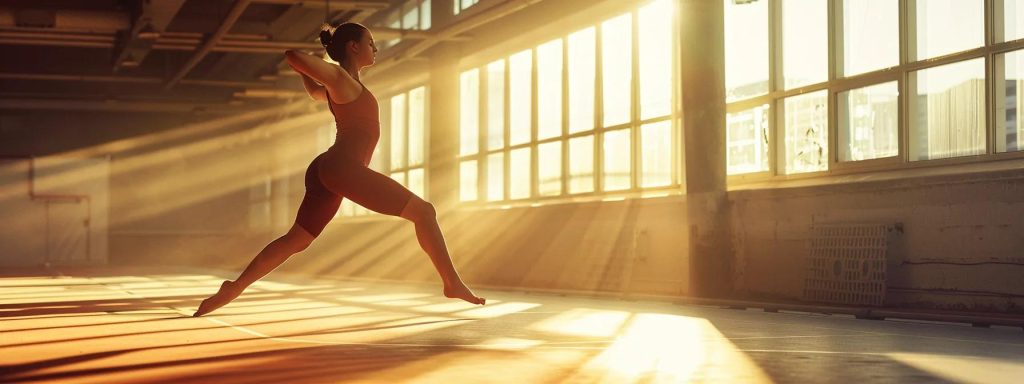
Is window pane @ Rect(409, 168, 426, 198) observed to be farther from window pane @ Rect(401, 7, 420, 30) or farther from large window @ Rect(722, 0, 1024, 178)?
large window @ Rect(722, 0, 1024, 178)

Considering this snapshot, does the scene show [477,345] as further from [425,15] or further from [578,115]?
[425,15]

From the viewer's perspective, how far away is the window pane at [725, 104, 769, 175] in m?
11.1

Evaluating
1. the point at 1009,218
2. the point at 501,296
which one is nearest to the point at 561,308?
the point at 501,296

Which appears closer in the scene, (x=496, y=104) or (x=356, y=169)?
(x=356, y=169)

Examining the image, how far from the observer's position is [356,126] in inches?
216

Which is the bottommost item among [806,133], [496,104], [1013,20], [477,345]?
[477,345]

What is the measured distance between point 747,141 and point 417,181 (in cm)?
828

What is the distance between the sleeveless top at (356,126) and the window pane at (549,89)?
9.03 meters

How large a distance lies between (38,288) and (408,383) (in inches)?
422

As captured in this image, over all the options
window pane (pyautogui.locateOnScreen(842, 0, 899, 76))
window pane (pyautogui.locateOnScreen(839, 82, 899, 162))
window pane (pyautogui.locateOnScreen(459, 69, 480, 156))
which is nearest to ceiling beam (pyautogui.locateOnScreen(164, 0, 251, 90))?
window pane (pyautogui.locateOnScreen(459, 69, 480, 156))

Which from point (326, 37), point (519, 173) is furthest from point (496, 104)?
point (326, 37)

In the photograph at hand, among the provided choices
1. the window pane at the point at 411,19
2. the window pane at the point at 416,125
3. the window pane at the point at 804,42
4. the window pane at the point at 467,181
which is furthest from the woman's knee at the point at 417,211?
the window pane at the point at 416,125

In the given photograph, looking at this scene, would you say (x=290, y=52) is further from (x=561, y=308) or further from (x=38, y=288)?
(x=38, y=288)

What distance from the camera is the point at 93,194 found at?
2767 cm
